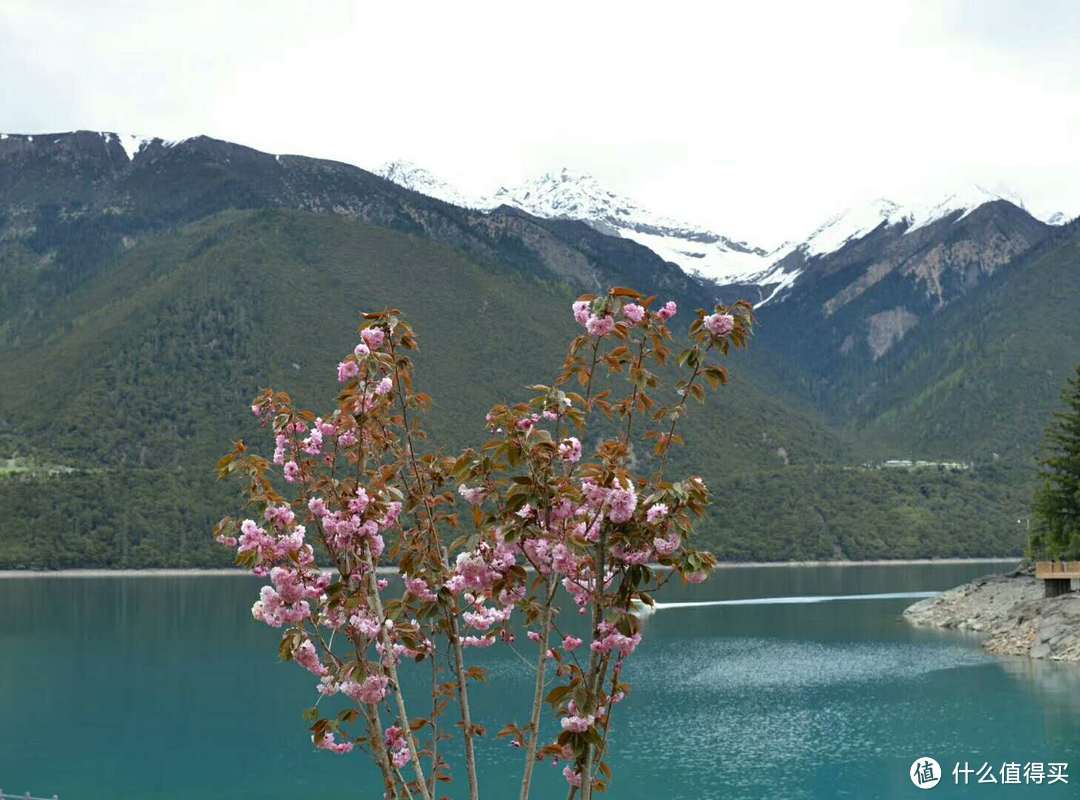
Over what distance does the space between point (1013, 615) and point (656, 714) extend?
93.5 ft

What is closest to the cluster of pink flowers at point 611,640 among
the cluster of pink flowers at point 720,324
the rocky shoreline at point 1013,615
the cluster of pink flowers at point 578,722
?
the cluster of pink flowers at point 578,722

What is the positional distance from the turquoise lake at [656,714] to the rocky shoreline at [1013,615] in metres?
1.66

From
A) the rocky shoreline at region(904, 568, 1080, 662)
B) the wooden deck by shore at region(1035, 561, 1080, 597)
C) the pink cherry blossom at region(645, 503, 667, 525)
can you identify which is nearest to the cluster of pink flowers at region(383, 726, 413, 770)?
the pink cherry blossom at region(645, 503, 667, 525)

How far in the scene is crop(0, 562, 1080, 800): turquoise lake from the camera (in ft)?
122

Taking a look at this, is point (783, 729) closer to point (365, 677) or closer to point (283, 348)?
point (365, 677)

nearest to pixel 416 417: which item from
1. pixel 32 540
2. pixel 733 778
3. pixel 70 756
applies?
pixel 733 778

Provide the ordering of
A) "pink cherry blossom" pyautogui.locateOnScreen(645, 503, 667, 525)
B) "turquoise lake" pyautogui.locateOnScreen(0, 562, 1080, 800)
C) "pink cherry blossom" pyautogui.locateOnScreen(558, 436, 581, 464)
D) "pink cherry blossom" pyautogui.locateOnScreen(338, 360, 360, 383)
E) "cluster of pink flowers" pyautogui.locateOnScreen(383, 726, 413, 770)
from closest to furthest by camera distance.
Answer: "pink cherry blossom" pyautogui.locateOnScreen(645, 503, 667, 525), "pink cherry blossom" pyautogui.locateOnScreen(558, 436, 581, 464), "pink cherry blossom" pyautogui.locateOnScreen(338, 360, 360, 383), "cluster of pink flowers" pyautogui.locateOnScreen(383, 726, 413, 770), "turquoise lake" pyautogui.locateOnScreen(0, 562, 1080, 800)

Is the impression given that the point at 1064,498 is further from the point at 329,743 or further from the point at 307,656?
the point at 307,656

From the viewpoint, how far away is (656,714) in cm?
4847

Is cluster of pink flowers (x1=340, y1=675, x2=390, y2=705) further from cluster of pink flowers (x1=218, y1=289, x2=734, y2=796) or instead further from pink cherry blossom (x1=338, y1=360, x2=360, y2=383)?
pink cherry blossom (x1=338, y1=360, x2=360, y2=383)

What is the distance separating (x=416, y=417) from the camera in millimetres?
9219

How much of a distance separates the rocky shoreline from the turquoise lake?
1657mm

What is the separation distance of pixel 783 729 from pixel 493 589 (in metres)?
39.0

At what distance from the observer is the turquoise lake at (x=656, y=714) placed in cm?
3712
